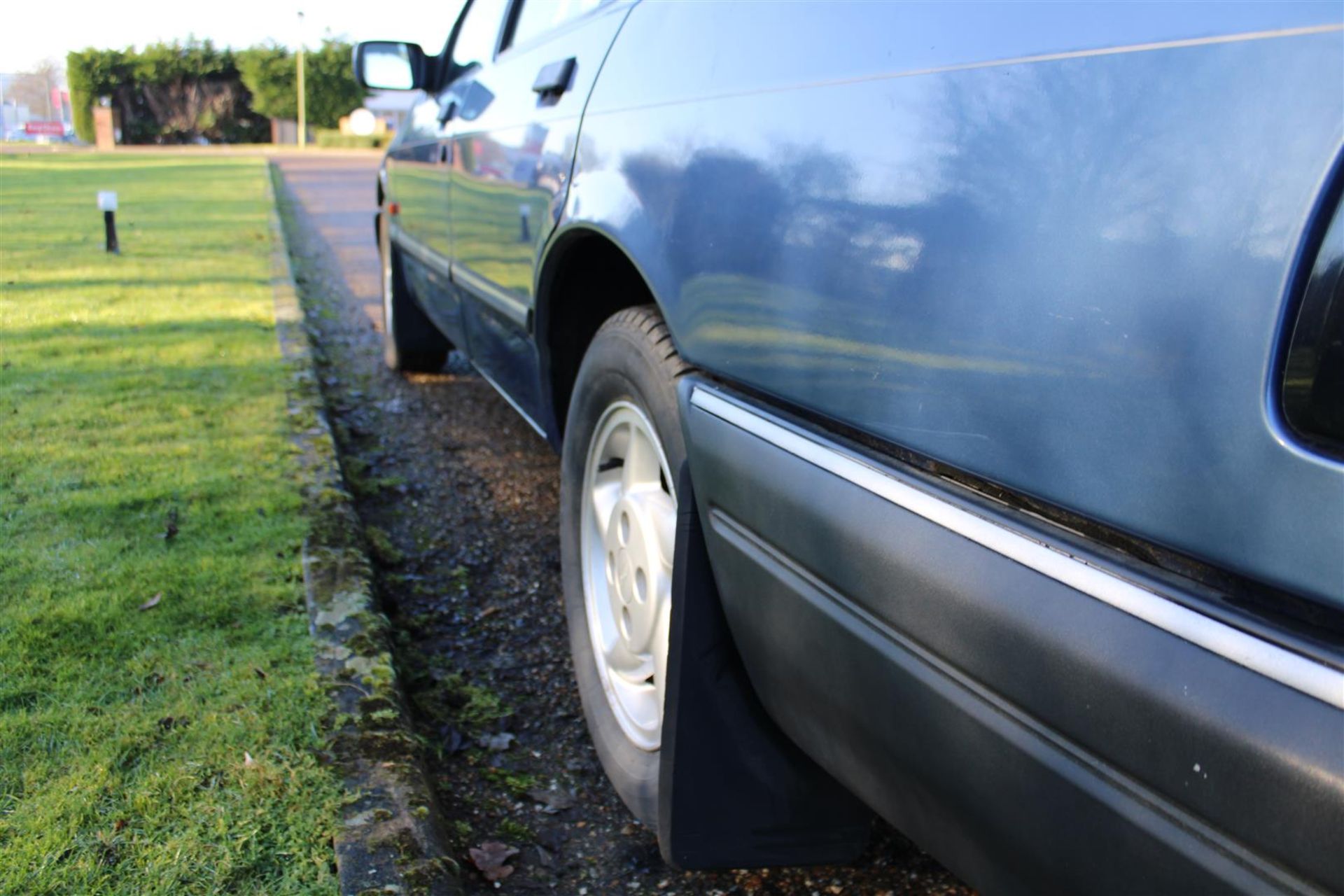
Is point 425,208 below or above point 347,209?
above

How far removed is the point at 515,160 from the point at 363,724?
1427mm

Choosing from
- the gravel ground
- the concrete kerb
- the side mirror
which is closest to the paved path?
the side mirror

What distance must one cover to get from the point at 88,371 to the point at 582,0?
329cm

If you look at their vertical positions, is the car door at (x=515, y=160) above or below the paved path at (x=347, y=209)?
above

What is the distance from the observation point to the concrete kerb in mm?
1901

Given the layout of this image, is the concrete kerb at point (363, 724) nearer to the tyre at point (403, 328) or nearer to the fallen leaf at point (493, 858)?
the fallen leaf at point (493, 858)

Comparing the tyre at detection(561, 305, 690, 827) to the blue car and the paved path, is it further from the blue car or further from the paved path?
the paved path

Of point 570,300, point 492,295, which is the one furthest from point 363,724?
point 492,295

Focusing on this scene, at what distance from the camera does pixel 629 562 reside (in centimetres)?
219

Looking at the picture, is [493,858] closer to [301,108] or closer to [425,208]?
[425,208]

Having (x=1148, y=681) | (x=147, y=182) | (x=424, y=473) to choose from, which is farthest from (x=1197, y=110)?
(x=147, y=182)

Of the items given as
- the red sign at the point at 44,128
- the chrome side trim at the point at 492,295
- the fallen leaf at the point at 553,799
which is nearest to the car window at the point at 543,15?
the chrome side trim at the point at 492,295

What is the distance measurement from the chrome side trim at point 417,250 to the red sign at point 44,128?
215 centimetres

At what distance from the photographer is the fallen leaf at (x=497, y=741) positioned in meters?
2.54
